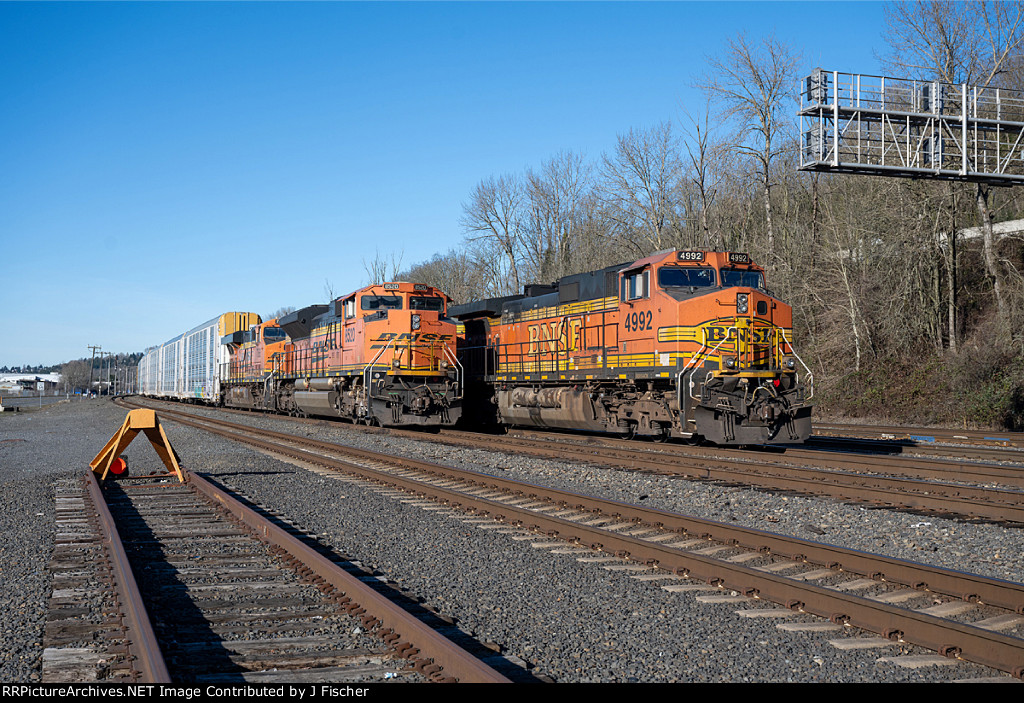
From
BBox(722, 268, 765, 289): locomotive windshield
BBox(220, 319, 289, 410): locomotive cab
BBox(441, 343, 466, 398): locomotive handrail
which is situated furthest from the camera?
BBox(220, 319, 289, 410): locomotive cab

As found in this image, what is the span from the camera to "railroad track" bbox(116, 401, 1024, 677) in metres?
4.41

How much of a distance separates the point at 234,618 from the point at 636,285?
38.4 feet

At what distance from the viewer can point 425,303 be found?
69.4 feet

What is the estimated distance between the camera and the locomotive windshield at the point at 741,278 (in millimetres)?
14930

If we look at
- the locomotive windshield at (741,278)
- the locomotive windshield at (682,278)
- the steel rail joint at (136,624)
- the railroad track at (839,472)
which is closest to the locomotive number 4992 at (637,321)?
the locomotive windshield at (682,278)

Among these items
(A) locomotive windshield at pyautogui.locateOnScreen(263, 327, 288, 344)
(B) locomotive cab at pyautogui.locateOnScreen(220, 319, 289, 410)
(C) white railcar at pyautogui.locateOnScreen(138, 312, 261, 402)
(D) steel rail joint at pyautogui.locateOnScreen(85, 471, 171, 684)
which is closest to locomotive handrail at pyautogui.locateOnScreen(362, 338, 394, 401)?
(B) locomotive cab at pyautogui.locateOnScreen(220, 319, 289, 410)

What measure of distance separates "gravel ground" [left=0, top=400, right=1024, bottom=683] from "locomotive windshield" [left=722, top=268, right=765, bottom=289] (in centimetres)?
495

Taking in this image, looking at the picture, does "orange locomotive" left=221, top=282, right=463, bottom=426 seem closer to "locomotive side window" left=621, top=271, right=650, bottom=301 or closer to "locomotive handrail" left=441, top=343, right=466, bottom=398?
"locomotive handrail" left=441, top=343, right=466, bottom=398

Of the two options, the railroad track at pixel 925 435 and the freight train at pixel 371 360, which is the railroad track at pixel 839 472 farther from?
the freight train at pixel 371 360

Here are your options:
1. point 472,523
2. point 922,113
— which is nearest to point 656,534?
point 472,523

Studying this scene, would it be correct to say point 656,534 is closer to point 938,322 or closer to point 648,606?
point 648,606

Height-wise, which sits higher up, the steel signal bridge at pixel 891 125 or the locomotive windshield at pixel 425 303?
the steel signal bridge at pixel 891 125

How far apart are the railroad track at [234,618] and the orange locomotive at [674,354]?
28.1 ft

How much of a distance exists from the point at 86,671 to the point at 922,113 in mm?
20262
